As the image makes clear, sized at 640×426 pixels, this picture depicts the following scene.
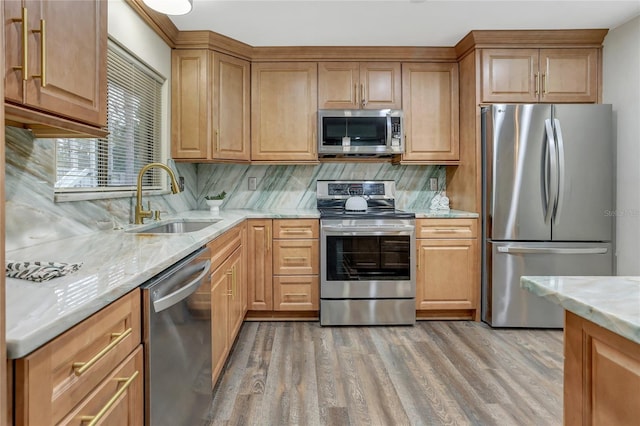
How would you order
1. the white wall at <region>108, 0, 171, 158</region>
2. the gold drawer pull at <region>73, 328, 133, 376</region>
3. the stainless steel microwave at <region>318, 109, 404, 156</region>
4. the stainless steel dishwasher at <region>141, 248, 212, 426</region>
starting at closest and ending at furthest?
the gold drawer pull at <region>73, 328, 133, 376</region> → the stainless steel dishwasher at <region>141, 248, 212, 426</region> → the white wall at <region>108, 0, 171, 158</region> → the stainless steel microwave at <region>318, 109, 404, 156</region>

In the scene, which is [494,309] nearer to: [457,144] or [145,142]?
[457,144]

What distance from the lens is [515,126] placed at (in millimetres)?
2998

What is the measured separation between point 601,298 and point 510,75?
2.94m

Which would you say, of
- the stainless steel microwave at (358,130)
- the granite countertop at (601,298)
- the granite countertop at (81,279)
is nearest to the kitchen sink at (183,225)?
the granite countertop at (81,279)

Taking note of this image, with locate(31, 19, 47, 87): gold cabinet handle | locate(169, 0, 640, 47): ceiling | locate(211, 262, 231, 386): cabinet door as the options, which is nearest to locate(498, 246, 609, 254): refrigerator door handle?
locate(169, 0, 640, 47): ceiling

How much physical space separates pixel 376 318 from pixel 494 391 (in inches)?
46.2

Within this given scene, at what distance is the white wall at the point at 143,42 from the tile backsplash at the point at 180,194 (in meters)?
0.49

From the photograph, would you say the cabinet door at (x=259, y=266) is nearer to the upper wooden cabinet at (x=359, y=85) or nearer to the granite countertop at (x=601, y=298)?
the upper wooden cabinet at (x=359, y=85)

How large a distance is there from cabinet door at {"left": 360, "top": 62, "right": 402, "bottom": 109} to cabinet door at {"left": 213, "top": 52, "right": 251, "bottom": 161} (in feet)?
3.42

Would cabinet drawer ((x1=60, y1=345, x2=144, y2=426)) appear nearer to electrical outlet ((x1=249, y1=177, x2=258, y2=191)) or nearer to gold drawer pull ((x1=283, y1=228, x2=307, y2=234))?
gold drawer pull ((x1=283, y1=228, x2=307, y2=234))

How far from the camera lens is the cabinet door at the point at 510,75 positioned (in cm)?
319

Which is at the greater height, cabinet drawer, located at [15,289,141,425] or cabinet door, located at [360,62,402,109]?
cabinet door, located at [360,62,402,109]

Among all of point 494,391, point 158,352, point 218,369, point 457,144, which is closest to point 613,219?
point 457,144

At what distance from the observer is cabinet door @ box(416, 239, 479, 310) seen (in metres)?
3.24
